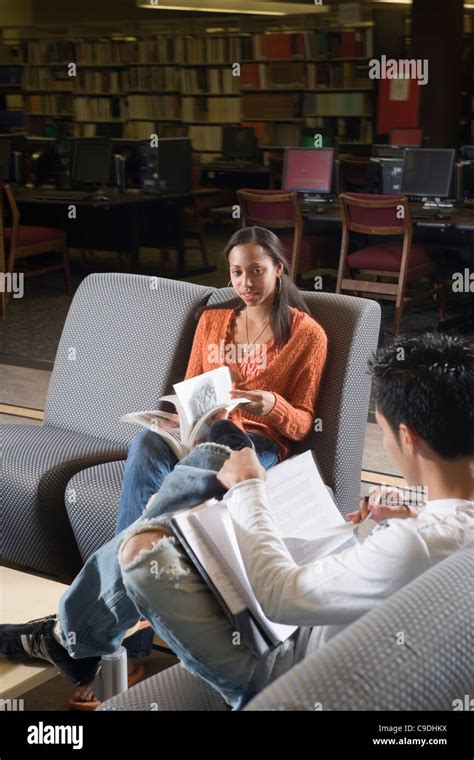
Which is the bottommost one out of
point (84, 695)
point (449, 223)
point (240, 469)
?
point (84, 695)

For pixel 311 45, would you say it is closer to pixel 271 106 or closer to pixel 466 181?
pixel 271 106

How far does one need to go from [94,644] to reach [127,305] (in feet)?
4.67

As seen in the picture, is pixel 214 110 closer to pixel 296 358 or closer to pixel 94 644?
pixel 296 358

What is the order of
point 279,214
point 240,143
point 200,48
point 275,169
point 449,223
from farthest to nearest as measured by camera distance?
point 200,48, point 240,143, point 275,169, point 279,214, point 449,223

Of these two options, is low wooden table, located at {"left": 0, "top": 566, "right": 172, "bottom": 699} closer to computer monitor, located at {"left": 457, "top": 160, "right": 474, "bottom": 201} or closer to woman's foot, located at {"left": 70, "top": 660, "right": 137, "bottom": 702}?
woman's foot, located at {"left": 70, "top": 660, "right": 137, "bottom": 702}

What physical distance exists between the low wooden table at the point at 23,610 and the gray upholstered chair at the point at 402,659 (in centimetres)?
95

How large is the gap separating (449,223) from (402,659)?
4986 mm

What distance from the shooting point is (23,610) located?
6.66ft

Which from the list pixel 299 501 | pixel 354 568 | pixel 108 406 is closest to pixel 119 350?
pixel 108 406

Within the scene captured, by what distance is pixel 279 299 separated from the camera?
8.79 ft

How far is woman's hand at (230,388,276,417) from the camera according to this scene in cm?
245

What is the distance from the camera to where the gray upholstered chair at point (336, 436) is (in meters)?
2.58

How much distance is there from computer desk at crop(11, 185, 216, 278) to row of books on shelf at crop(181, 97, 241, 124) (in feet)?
10.2

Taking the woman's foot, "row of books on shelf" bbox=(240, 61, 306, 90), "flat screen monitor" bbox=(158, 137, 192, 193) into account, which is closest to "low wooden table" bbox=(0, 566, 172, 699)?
the woman's foot
